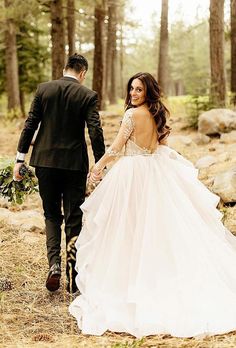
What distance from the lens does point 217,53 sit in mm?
14266

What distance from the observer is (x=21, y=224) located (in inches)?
304

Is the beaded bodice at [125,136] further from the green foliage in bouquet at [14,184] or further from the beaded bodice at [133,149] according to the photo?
the green foliage in bouquet at [14,184]

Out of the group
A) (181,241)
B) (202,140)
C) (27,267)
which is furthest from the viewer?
(202,140)

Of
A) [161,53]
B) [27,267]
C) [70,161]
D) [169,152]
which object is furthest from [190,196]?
[161,53]

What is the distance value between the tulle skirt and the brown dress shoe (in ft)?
0.93

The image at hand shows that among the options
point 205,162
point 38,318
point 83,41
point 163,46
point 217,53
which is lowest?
point 38,318

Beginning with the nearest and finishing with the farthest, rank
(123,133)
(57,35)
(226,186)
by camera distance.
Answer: (123,133)
(226,186)
(57,35)

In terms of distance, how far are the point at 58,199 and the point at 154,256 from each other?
4.44 ft

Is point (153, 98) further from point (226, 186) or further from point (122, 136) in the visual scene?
point (226, 186)

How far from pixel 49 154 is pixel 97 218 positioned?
0.86 metres

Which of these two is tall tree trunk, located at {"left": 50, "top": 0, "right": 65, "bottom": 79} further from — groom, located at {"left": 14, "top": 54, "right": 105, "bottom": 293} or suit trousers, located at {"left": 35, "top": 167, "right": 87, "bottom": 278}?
suit trousers, located at {"left": 35, "top": 167, "right": 87, "bottom": 278}

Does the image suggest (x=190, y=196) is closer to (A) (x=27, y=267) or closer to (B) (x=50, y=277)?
(B) (x=50, y=277)

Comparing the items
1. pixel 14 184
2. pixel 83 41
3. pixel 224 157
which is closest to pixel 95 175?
pixel 14 184

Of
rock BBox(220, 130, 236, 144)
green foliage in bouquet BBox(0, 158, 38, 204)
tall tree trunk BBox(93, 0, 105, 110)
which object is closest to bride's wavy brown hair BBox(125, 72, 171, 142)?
green foliage in bouquet BBox(0, 158, 38, 204)
